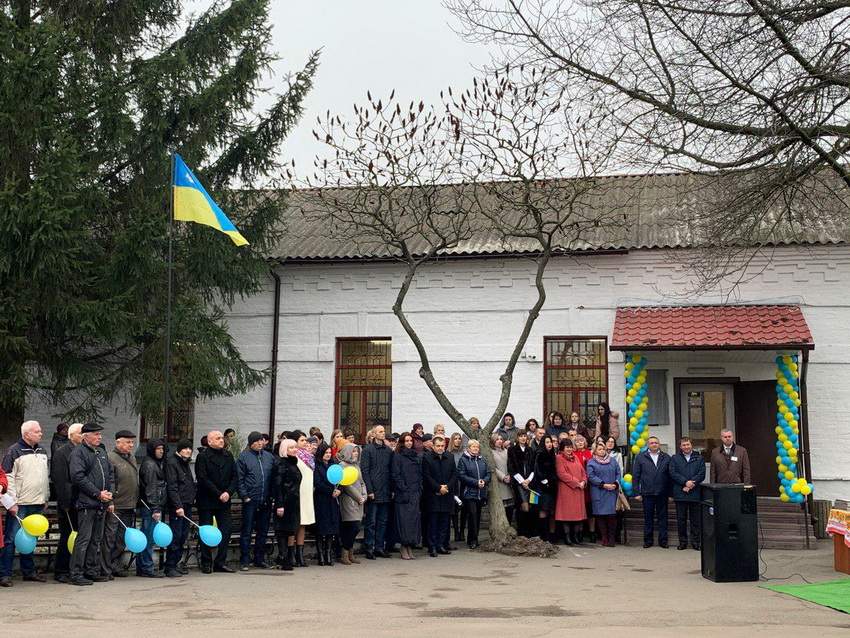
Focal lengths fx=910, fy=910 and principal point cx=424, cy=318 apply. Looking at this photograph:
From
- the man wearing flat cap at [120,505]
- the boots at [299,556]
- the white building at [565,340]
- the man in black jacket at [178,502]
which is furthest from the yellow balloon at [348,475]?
the white building at [565,340]

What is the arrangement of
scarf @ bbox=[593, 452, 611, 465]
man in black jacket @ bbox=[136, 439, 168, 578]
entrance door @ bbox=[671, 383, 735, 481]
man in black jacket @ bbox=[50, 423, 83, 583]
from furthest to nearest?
1. entrance door @ bbox=[671, 383, 735, 481]
2. scarf @ bbox=[593, 452, 611, 465]
3. man in black jacket @ bbox=[136, 439, 168, 578]
4. man in black jacket @ bbox=[50, 423, 83, 583]

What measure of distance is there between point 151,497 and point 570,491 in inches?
265

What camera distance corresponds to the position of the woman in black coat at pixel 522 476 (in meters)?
14.7

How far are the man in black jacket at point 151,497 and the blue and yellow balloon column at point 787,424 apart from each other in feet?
33.6

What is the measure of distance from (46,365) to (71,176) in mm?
3640

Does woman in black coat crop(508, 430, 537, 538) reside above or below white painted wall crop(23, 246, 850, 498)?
below

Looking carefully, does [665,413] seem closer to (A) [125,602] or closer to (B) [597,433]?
(B) [597,433]

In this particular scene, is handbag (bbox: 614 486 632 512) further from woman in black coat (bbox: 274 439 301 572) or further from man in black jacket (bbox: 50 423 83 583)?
man in black jacket (bbox: 50 423 83 583)

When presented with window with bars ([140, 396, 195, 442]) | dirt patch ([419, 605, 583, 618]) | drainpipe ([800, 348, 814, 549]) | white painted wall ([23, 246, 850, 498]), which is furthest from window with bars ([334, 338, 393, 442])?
dirt patch ([419, 605, 583, 618])

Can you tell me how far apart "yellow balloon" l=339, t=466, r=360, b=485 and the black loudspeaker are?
467cm

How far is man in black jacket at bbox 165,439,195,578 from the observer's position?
36.7 ft

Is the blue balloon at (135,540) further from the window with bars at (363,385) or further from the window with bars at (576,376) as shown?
the window with bars at (576,376)

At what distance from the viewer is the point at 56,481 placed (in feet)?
35.0

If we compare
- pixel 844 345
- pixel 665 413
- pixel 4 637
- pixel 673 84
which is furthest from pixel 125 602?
pixel 844 345
